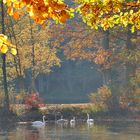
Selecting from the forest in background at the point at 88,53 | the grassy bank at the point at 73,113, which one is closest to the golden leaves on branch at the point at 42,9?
the forest in background at the point at 88,53

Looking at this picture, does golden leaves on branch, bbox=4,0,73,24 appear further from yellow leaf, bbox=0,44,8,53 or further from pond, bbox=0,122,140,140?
pond, bbox=0,122,140,140

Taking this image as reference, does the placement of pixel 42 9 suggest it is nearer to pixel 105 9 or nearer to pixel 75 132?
A: pixel 105 9

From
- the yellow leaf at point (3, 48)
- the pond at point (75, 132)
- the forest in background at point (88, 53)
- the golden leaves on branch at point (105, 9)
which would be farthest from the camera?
the forest in background at point (88, 53)

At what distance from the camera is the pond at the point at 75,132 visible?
28.3m

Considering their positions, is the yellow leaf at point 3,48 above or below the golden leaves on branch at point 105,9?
below

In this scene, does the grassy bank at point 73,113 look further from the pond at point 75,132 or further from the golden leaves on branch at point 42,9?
the golden leaves on branch at point 42,9

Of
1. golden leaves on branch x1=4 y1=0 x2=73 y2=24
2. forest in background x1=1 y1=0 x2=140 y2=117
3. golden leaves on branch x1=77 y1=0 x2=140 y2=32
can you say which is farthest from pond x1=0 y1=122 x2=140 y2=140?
golden leaves on branch x1=4 y1=0 x2=73 y2=24

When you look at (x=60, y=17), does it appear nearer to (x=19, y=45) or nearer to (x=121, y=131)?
(x=121, y=131)

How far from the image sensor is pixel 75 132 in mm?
31047

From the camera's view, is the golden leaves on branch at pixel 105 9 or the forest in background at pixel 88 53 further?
the forest in background at pixel 88 53

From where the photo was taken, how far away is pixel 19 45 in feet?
166

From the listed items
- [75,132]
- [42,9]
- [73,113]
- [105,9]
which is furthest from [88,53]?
[42,9]

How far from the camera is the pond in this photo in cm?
2829

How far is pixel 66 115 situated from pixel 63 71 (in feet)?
164
